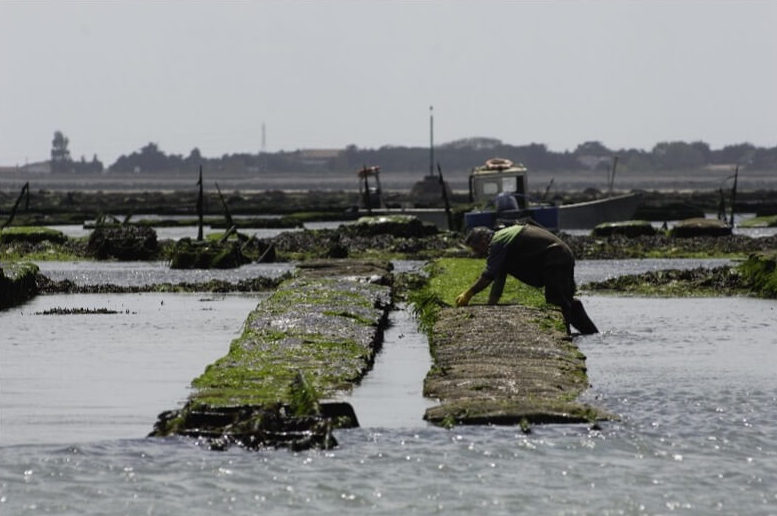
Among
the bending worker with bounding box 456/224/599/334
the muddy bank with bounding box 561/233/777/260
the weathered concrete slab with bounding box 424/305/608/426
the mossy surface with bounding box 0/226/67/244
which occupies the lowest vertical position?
the muddy bank with bounding box 561/233/777/260

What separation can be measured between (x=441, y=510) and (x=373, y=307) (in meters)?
11.0

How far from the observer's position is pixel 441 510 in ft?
36.6

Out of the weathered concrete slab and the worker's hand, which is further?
the worker's hand

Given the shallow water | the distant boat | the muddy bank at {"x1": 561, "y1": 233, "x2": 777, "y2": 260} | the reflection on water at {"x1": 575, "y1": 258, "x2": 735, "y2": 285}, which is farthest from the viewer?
the distant boat

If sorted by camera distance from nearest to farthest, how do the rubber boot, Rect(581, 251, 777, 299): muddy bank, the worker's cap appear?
the worker's cap → the rubber boot → Rect(581, 251, 777, 299): muddy bank

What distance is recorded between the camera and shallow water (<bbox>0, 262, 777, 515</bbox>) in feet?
37.3

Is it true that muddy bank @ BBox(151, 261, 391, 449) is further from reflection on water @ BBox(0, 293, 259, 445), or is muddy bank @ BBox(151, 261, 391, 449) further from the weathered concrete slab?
the weathered concrete slab

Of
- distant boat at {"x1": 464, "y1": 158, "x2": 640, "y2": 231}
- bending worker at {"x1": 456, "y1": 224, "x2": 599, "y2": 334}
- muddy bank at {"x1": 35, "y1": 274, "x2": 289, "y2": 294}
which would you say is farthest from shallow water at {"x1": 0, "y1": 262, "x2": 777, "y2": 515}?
distant boat at {"x1": 464, "y1": 158, "x2": 640, "y2": 231}


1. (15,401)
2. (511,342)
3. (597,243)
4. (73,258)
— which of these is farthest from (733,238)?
(15,401)

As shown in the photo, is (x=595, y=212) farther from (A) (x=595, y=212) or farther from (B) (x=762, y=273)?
(B) (x=762, y=273)

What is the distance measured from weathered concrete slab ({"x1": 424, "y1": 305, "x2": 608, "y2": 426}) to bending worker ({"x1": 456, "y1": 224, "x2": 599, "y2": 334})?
89 cm

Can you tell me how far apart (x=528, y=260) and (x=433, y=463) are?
8509 mm

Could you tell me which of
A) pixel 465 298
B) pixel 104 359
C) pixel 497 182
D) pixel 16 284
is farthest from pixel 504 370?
pixel 497 182

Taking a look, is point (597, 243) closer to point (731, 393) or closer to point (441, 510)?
point (731, 393)
